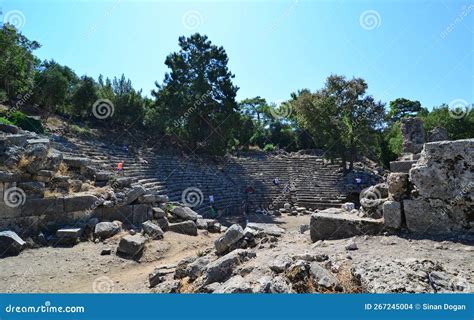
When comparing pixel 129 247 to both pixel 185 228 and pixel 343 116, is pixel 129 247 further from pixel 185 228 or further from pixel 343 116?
pixel 343 116

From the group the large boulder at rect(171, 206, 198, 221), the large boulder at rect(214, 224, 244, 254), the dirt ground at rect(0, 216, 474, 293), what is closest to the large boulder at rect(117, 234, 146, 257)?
the dirt ground at rect(0, 216, 474, 293)

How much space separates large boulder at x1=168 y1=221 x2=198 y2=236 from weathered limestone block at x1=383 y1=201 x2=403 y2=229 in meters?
5.69

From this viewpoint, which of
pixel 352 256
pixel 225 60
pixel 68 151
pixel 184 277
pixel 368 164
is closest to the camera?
pixel 352 256

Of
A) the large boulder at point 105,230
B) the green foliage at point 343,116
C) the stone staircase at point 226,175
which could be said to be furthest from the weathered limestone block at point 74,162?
the green foliage at point 343,116

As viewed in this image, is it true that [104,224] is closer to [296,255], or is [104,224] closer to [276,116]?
[296,255]

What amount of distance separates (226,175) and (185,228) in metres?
12.1

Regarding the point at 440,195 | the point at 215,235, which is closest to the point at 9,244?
the point at 215,235

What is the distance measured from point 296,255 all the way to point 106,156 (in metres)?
12.4

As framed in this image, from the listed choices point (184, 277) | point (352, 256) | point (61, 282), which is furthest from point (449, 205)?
point (61, 282)

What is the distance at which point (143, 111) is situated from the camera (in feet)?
79.1

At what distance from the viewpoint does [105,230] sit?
24.8 ft

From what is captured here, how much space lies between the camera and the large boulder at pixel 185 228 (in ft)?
29.0

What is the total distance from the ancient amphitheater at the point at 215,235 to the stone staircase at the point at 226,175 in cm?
49

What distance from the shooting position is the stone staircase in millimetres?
13484
